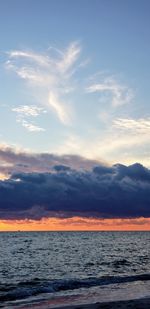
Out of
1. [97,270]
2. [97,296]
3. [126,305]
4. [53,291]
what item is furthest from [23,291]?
[97,270]

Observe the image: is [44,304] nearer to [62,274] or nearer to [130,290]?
[130,290]

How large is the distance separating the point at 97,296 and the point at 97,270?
2668 centimetres

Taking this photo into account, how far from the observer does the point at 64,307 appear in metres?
24.4

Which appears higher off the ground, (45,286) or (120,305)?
(120,305)

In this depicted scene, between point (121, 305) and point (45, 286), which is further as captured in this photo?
point (45, 286)

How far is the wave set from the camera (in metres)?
34.2

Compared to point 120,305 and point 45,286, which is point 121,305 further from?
point 45,286

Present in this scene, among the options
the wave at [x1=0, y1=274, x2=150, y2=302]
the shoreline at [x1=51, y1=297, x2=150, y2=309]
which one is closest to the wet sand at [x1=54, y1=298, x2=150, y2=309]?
the shoreline at [x1=51, y1=297, x2=150, y2=309]

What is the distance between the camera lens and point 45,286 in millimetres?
39375

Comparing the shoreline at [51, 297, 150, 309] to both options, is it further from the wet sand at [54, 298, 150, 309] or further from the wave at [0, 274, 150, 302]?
the wave at [0, 274, 150, 302]

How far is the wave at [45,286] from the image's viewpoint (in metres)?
34.2

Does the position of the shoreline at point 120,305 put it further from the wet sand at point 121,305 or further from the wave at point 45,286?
the wave at point 45,286

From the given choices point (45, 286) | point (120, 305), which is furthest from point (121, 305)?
point (45, 286)

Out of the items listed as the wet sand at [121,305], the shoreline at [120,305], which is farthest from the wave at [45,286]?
the wet sand at [121,305]
